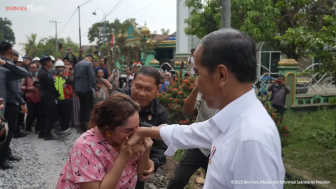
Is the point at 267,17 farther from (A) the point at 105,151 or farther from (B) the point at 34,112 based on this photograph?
(A) the point at 105,151

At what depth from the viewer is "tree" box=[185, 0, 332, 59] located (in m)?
11.0

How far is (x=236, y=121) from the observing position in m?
1.16

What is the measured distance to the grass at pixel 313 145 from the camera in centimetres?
502

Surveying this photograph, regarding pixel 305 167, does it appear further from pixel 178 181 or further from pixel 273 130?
pixel 273 130

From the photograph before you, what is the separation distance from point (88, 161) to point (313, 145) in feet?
19.6

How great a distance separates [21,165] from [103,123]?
397 centimetres

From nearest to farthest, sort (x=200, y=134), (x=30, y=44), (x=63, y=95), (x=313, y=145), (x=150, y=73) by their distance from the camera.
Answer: (x=200, y=134) → (x=150, y=73) → (x=313, y=145) → (x=63, y=95) → (x=30, y=44)

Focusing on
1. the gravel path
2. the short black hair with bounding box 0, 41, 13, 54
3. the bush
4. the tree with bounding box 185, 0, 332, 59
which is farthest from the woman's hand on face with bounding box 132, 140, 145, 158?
the tree with bounding box 185, 0, 332, 59

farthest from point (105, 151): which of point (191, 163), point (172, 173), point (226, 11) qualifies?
point (172, 173)

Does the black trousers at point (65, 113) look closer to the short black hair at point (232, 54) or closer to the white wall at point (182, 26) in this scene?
the short black hair at point (232, 54)

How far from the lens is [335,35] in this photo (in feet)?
14.7

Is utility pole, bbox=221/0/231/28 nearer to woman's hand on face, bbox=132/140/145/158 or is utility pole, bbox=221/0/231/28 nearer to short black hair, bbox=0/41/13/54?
woman's hand on face, bbox=132/140/145/158

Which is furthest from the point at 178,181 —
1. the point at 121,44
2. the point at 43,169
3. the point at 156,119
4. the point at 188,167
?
the point at 121,44

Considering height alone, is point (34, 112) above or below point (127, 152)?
below
